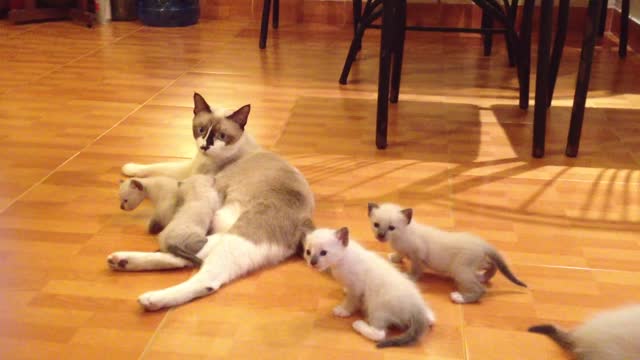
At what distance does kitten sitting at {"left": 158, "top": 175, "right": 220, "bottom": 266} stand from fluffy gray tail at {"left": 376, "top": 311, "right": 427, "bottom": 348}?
1.43 ft

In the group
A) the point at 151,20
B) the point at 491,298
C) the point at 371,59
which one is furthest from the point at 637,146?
the point at 151,20

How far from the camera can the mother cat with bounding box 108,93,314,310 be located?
4.75 ft

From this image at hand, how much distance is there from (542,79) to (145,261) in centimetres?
128

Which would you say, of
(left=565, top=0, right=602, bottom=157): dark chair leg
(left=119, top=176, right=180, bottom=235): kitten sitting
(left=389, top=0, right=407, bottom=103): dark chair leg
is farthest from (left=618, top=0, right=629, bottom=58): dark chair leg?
(left=119, top=176, right=180, bottom=235): kitten sitting

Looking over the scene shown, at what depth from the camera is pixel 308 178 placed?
2010 millimetres

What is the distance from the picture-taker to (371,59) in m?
3.29

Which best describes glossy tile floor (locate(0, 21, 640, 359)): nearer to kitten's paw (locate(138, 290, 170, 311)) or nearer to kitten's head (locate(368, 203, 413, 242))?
kitten's paw (locate(138, 290, 170, 311))

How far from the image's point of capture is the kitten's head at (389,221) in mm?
1460

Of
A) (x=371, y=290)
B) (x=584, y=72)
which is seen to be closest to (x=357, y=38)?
(x=584, y=72)

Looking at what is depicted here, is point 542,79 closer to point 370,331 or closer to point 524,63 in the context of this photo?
point 524,63

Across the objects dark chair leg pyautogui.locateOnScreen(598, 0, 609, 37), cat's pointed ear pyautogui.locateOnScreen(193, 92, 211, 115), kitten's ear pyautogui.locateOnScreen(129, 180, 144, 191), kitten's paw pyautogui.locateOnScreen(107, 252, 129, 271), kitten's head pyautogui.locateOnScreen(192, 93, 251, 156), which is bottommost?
kitten's paw pyautogui.locateOnScreen(107, 252, 129, 271)

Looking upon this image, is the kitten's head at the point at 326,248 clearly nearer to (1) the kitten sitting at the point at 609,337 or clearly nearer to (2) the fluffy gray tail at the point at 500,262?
(2) the fluffy gray tail at the point at 500,262

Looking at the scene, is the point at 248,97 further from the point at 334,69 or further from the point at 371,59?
the point at 371,59

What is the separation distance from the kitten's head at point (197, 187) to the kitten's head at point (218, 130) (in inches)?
3.2
